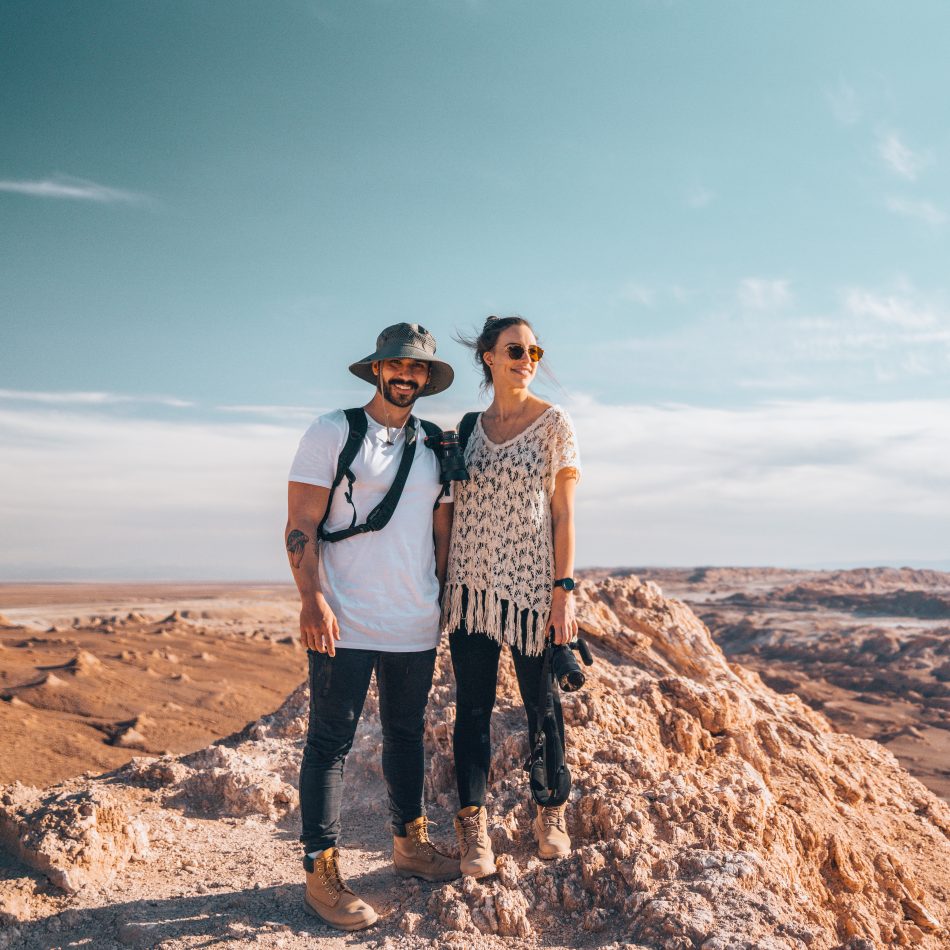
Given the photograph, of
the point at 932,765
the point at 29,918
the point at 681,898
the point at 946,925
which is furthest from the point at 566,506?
the point at 932,765

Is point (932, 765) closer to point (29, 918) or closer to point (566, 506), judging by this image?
point (566, 506)

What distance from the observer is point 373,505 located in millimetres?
2746

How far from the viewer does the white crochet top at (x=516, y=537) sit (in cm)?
285

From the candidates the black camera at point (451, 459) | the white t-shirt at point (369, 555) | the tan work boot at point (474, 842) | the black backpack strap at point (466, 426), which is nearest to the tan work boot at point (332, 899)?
the tan work boot at point (474, 842)

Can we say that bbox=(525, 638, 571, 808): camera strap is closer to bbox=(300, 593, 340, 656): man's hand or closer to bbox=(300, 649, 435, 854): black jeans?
bbox=(300, 649, 435, 854): black jeans

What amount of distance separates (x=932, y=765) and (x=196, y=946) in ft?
27.0

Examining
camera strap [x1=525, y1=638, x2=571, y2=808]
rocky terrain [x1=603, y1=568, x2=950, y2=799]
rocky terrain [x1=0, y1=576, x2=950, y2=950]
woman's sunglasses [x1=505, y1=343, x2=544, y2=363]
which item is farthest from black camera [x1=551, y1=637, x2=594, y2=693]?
rocky terrain [x1=603, y1=568, x2=950, y2=799]

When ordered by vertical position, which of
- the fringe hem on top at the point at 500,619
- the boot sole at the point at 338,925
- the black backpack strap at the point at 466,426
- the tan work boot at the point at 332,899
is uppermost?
the black backpack strap at the point at 466,426

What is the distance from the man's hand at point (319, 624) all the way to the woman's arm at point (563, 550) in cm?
79

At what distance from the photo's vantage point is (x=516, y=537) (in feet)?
9.44

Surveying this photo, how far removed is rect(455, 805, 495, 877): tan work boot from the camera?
9.36ft

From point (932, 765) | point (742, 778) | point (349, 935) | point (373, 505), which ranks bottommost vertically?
point (932, 765)

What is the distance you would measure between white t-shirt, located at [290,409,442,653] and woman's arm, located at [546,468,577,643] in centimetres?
48

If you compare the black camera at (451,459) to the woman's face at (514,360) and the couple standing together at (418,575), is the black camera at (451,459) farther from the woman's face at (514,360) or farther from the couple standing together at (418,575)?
the woman's face at (514,360)
